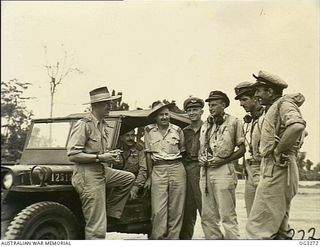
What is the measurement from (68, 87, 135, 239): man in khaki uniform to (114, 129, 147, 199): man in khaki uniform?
0.14m

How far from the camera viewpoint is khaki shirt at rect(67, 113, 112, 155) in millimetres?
2969

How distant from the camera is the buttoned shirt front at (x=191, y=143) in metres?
3.35

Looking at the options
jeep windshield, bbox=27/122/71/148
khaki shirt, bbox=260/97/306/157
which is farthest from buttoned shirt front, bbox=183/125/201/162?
jeep windshield, bbox=27/122/71/148

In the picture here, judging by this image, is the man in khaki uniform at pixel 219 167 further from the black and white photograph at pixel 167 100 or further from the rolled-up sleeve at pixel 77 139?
the rolled-up sleeve at pixel 77 139

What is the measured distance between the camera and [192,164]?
336 centimetres

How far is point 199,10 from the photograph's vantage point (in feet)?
11.0

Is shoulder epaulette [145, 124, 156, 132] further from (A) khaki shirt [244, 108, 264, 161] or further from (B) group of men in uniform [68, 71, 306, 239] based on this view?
→ (A) khaki shirt [244, 108, 264, 161]

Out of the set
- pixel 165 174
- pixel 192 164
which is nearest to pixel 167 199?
pixel 165 174

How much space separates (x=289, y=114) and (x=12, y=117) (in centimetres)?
217

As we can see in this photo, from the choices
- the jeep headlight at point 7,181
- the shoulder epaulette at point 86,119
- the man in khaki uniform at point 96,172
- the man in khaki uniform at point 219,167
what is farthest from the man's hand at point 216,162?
the jeep headlight at point 7,181

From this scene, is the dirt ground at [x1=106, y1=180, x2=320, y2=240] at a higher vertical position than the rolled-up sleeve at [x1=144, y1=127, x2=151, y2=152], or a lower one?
lower

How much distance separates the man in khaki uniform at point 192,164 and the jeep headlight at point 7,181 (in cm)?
136

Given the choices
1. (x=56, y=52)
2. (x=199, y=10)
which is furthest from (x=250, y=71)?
(x=56, y=52)

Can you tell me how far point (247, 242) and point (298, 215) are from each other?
0.46 m
